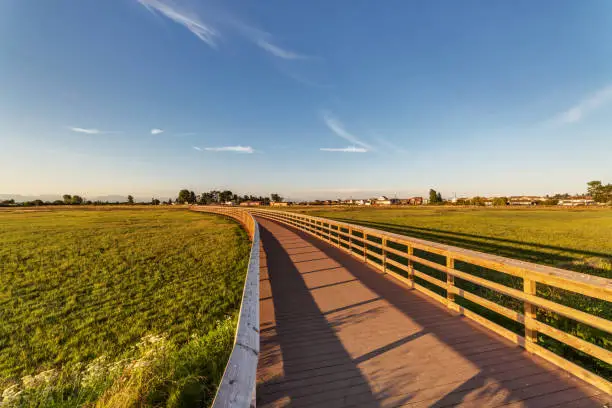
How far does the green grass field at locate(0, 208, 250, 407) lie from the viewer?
3959 mm

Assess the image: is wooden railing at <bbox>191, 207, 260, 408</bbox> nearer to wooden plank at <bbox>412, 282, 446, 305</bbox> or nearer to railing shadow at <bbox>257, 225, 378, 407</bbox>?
railing shadow at <bbox>257, 225, 378, 407</bbox>

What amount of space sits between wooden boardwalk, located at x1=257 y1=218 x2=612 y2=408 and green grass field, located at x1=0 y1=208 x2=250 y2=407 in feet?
3.51

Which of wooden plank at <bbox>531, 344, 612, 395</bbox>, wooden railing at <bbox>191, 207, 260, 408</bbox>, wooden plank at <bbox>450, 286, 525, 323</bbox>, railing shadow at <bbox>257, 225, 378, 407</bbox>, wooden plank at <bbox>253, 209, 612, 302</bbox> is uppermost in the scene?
wooden plank at <bbox>253, 209, 612, 302</bbox>

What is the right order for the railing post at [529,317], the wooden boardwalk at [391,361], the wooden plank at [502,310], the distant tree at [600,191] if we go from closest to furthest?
1. the wooden boardwalk at [391,361]
2. the railing post at [529,317]
3. the wooden plank at [502,310]
4. the distant tree at [600,191]

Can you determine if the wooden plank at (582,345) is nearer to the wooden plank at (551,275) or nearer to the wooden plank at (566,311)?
the wooden plank at (566,311)

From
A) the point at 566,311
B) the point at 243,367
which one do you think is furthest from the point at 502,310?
the point at 243,367

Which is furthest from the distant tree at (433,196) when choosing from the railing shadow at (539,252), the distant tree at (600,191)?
the railing shadow at (539,252)

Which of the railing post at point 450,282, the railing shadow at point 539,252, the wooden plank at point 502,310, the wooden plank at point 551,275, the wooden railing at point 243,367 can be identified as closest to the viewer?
the wooden railing at point 243,367

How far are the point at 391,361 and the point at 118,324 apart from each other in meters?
7.36

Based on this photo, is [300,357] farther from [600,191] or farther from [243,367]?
[600,191]

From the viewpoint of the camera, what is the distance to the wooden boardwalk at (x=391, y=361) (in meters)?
2.94

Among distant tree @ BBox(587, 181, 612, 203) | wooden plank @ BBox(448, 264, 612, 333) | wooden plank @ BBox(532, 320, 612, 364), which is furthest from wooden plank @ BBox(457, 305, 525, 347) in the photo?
distant tree @ BBox(587, 181, 612, 203)

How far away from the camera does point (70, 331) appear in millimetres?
7516

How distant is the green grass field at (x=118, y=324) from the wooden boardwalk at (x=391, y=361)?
107 centimetres
